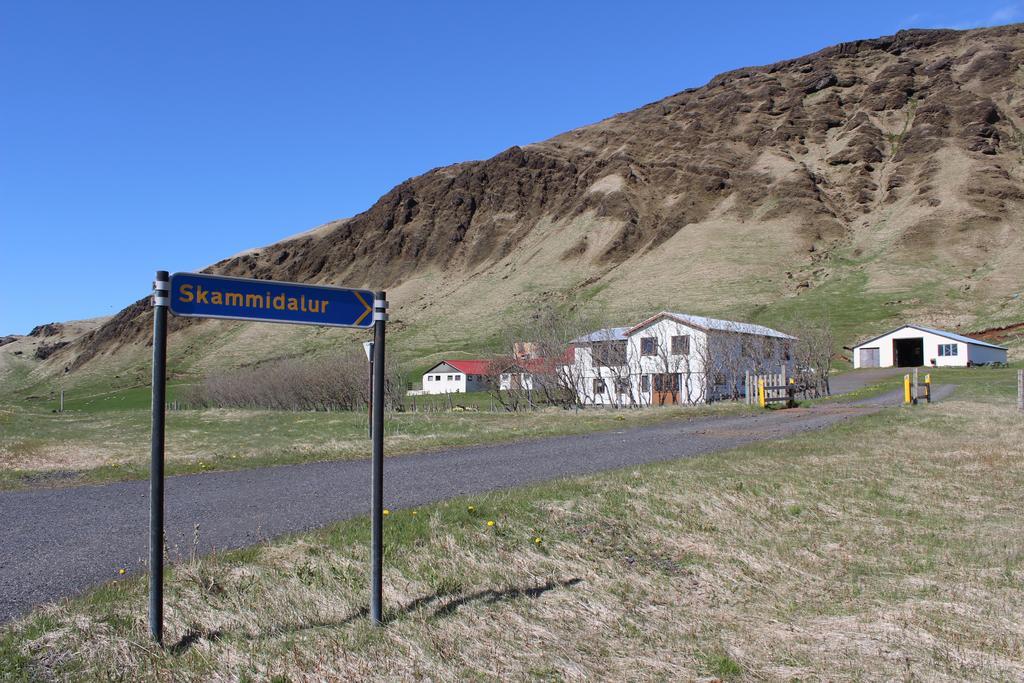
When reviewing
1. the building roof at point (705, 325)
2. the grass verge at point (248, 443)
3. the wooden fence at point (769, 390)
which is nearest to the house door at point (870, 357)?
the building roof at point (705, 325)

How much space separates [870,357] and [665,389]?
32.9 m

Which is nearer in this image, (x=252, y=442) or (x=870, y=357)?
(x=252, y=442)

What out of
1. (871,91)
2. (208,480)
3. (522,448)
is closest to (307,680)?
(208,480)

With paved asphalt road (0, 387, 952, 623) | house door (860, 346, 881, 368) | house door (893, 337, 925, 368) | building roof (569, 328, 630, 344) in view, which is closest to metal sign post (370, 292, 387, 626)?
paved asphalt road (0, 387, 952, 623)

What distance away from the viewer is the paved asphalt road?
7.14 m

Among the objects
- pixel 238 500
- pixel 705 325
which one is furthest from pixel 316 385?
pixel 238 500

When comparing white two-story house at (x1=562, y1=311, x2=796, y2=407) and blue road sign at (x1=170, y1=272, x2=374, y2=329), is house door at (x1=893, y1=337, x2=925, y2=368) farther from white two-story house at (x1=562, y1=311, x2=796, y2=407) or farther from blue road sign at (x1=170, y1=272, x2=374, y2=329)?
blue road sign at (x1=170, y1=272, x2=374, y2=329)

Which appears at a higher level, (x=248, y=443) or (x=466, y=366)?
(x=466, y=366)

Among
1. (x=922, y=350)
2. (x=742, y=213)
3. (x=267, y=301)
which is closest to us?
(x=267, y=301)

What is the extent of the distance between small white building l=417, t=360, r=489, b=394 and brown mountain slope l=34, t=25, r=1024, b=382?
17190 millimetres

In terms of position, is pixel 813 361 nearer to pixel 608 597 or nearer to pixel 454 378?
pixel 608 597

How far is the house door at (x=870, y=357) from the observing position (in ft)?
212

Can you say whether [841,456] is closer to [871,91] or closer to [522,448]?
[522,448]

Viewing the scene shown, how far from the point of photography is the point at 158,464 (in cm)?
496
